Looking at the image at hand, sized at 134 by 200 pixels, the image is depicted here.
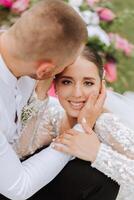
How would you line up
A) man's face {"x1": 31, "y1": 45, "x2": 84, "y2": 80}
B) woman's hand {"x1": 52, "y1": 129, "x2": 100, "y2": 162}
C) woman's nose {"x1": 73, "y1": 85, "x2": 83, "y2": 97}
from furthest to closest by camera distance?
woman's nose {"x1": 73, "y1": 85, "x2": 83, "y2": 97}
woman's hand {"x1": 52, "y1": 129, "x2": 100, "y2": 162}
man's face {"x1": 31, "y1": 45, "x2": 84, "y2": 80}

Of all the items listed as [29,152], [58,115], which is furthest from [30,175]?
[58,115]

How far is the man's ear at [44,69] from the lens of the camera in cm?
228

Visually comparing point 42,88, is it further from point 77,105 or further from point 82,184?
point 82,184

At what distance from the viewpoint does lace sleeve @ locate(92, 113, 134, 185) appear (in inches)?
103

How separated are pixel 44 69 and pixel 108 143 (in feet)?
2.10

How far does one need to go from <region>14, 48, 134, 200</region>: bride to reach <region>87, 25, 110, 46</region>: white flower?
126cm

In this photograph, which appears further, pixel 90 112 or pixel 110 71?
pixel 110 71

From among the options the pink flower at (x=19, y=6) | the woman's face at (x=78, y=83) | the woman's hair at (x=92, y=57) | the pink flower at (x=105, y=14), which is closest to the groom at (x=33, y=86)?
the woman's face at (x=78, y=83)

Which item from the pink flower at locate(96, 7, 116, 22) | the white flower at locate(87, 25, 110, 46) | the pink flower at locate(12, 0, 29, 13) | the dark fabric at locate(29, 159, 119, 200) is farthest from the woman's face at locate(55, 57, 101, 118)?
the pink flower at locate(96, 7, 116, 22)

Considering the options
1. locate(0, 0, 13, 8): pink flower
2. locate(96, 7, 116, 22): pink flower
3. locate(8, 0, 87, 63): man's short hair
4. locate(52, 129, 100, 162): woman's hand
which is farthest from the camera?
locate(96, 7, 116, 22): pink flower

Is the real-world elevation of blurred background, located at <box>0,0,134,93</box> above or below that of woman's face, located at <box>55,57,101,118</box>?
below

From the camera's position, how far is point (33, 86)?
271cm

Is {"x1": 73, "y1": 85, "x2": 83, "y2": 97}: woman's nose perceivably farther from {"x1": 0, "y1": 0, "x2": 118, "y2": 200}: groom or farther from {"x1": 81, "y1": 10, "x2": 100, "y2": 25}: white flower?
{"x1": 81, "y1": 10, "x2": 100, "y2": 25}: white flower

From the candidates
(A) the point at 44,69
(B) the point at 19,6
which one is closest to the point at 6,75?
(A) the point at 44,69
